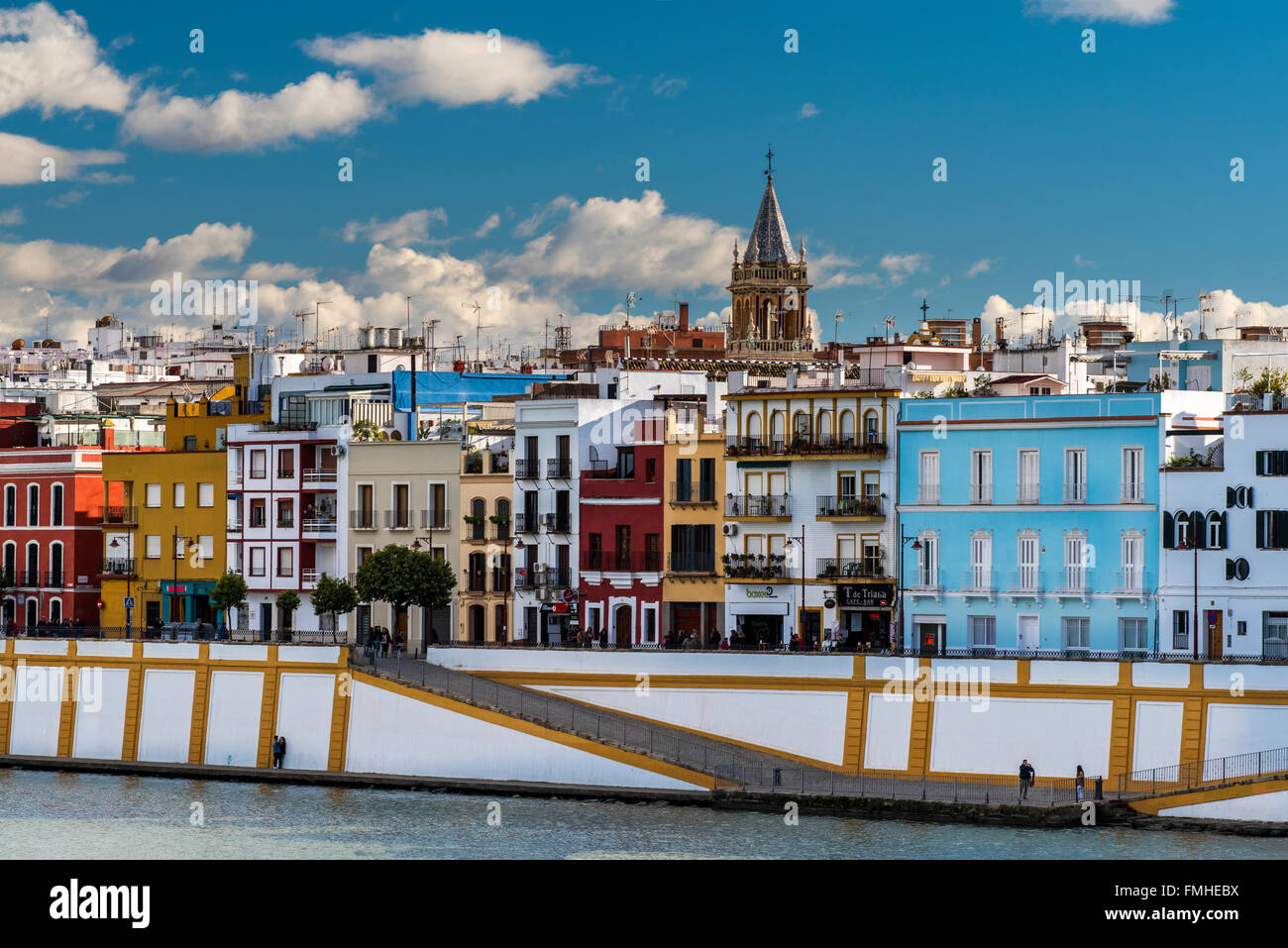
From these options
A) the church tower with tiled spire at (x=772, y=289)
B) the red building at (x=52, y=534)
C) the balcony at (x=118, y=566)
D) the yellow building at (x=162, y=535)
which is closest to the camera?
the yellow building at (x=162, y=535)

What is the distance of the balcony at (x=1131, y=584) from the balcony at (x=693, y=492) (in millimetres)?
12031

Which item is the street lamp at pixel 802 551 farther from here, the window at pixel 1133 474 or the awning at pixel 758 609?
the window at pixel 1133 474

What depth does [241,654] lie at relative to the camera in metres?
61.6

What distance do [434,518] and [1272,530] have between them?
81.4 feet

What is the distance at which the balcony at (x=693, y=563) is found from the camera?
63.1 meters

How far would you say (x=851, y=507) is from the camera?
60.7 m

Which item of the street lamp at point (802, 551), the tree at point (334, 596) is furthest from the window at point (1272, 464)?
the tree at point (334, 596)

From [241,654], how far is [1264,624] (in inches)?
1018

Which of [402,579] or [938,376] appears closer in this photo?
[402,579]

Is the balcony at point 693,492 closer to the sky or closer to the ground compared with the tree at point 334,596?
closer to the sky

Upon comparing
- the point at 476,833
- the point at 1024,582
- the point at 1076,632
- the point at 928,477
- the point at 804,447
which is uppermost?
the point at 804,447

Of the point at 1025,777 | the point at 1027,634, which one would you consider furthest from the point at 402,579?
the point at 1025,777

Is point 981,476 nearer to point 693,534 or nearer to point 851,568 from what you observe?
point 851,568
